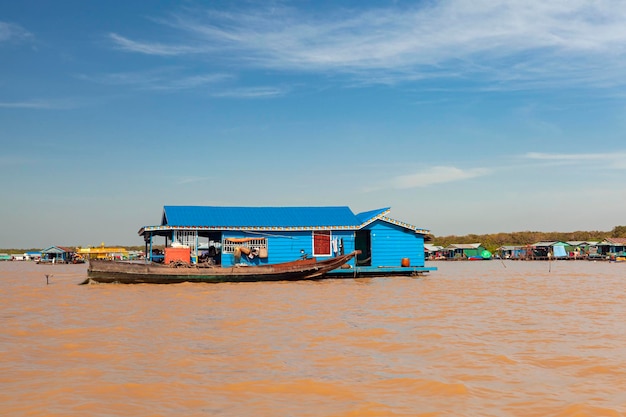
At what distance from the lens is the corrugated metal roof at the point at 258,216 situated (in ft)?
92.3

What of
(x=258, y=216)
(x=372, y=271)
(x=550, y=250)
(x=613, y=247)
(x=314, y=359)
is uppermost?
(x=258, y=216)

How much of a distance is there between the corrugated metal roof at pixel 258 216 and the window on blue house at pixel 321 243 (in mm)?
489

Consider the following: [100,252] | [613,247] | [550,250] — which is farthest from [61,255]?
[613,247]

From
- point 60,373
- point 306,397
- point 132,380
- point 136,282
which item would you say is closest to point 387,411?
point 306,397

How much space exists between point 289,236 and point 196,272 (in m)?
6.21

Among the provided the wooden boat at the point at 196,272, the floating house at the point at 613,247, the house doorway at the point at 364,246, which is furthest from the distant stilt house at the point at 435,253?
the wooden boat at the point at 196,272

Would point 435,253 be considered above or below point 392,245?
below

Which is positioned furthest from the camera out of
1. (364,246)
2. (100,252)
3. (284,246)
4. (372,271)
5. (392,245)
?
(100,252)

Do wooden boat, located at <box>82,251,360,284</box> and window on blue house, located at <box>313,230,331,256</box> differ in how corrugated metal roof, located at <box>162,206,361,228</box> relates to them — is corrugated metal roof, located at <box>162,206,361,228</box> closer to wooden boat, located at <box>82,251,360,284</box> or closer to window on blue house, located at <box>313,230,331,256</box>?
window on blue house, located at <box>313,230,331,256</box>

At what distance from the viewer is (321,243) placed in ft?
95.6

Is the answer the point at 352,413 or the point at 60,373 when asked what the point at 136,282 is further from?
the point at 352,413

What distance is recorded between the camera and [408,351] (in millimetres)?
9227

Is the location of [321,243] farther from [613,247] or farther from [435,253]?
[435,253]

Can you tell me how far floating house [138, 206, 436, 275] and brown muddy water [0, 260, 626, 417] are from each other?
1099 centimetres
